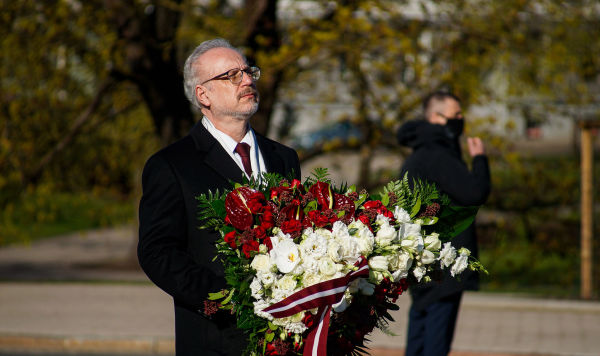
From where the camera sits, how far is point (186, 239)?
290cm

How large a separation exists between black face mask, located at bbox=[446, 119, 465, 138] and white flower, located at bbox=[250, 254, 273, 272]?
3058 mm

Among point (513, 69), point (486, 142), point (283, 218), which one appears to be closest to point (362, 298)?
point (283, 218)

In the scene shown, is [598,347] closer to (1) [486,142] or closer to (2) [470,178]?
(2) [470,178]

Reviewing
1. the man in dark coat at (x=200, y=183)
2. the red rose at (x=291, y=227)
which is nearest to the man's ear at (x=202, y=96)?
the man in dark coat at (x=200, y=183)

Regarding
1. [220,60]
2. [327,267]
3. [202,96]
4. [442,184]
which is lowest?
[442,184]

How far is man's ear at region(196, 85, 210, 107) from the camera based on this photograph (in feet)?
10.1

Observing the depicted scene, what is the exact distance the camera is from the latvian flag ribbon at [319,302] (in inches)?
99.3

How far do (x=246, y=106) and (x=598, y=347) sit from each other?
18.6 ft

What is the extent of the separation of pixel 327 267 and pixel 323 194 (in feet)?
0.88

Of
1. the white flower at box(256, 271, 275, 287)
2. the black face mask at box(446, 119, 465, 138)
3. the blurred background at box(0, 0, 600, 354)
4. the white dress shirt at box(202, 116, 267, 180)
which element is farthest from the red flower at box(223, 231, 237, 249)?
the blurred background at box(0, 0, 600, 354)

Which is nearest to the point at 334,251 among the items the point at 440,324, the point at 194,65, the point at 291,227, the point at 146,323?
the point at 291,227

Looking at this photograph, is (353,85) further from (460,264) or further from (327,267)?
(327,267)

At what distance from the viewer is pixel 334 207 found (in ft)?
8.77

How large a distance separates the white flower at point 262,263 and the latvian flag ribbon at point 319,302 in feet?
0.36
